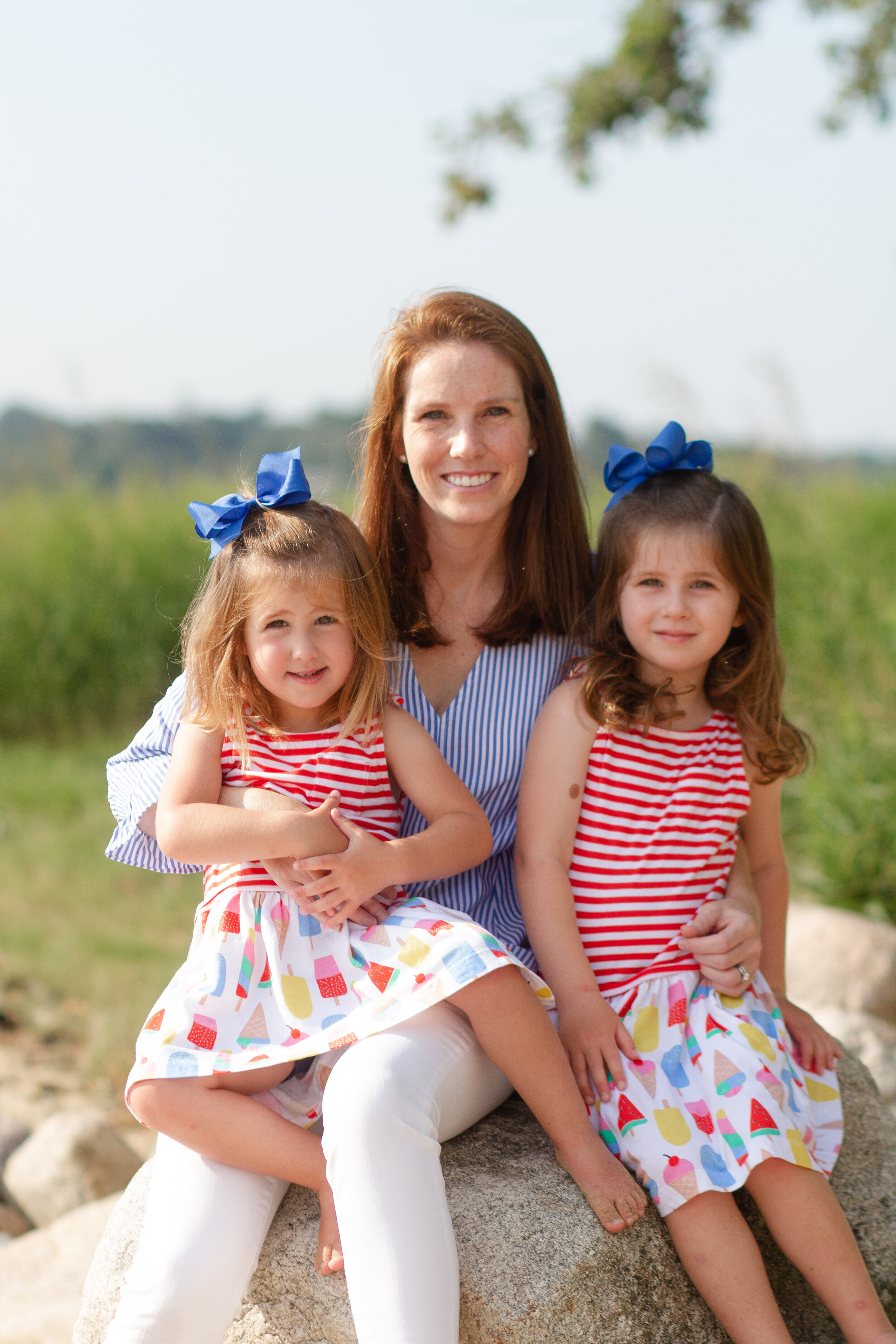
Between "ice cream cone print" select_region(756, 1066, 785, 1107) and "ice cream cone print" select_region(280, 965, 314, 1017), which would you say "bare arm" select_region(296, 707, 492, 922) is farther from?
"ice cream cone print" select_region(756, 1066, 785, 1107)

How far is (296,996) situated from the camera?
196cm

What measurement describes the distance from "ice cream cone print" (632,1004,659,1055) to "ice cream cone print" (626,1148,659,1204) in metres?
0.17

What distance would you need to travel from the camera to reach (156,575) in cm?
789

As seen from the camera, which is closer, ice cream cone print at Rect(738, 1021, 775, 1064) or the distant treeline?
ice cream cone print at Rect(738, 1021, 775, 1064)

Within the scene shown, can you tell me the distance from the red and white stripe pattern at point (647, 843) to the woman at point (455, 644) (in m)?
0.09

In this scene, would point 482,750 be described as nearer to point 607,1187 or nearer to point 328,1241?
point 607,1187

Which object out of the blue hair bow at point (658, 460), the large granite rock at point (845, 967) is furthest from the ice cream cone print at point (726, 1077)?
the large granite rock at point (845, 967)

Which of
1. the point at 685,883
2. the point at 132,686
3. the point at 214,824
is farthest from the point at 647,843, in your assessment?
the point at 132,686

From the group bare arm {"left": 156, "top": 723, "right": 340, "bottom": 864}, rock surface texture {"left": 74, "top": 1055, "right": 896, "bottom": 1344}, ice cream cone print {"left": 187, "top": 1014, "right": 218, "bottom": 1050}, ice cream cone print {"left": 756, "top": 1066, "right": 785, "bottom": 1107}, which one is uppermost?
bare arm {"left": 156, "top": 723, "right": 340, "bottom": 864}

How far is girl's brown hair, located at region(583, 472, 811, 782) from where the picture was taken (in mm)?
2229

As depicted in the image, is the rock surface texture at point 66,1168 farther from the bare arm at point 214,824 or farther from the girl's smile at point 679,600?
the girl's smile at point 679,600

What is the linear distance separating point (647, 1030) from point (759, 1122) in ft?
0.78

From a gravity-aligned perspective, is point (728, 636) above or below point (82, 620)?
above

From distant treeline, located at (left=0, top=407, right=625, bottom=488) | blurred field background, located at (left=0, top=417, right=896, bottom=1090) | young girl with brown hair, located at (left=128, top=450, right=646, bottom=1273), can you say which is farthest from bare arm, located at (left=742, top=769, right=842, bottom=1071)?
distant treeline, located at (left=0, top=407, right=625, bottom=488)
